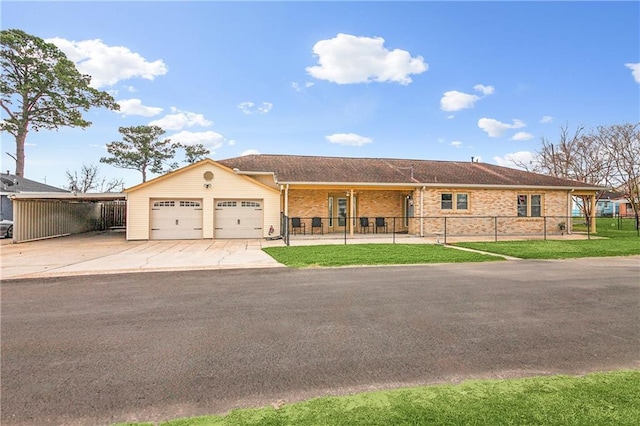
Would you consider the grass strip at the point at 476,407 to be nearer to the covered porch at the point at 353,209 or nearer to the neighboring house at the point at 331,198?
the neighboring house at the point at 331,198

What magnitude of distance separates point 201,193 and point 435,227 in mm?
12606

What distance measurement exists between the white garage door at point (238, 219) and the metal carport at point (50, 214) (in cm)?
497

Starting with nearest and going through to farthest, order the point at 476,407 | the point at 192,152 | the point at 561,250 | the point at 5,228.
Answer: the point at 476,407
the point at 561,250
the point at 5,228
the point at 192,152

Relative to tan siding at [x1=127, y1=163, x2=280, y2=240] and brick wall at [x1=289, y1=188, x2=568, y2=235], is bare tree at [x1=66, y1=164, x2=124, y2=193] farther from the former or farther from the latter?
brick wall at [x1=289, y1=188, x2=568, y2=235]

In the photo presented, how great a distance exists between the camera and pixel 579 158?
2864cm

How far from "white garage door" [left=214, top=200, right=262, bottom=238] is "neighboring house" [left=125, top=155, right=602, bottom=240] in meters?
0.05

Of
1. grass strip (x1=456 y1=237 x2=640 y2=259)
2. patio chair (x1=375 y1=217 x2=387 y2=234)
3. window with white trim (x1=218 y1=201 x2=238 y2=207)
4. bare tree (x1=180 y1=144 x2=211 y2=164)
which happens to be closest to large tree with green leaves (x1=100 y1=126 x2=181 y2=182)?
bare tree (x1=180 y1=144 x2=211 y2=164)

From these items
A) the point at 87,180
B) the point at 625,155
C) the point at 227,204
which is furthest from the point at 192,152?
the point at 625,155

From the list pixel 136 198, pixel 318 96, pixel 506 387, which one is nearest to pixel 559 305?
pixel 506 387

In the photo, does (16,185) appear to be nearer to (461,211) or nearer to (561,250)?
(461,211)

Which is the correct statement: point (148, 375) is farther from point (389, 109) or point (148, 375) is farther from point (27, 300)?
point (389, 109)

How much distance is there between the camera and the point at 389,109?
24234 mm

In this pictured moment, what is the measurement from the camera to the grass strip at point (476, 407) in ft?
7.63

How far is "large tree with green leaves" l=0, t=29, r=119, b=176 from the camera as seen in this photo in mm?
22047
